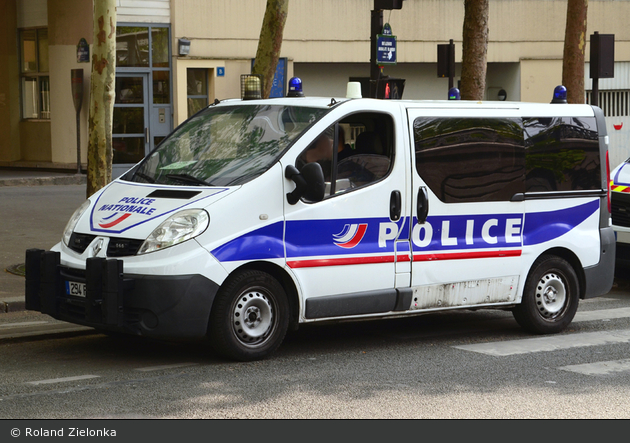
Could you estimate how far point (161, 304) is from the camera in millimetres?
6496

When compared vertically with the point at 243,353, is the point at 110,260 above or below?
above

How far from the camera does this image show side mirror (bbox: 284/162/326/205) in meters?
6.89

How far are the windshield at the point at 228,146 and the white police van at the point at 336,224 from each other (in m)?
0.02

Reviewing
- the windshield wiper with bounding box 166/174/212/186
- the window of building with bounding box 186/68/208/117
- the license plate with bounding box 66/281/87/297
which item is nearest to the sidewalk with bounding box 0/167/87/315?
the license plate with bounding box 66/281/87/297

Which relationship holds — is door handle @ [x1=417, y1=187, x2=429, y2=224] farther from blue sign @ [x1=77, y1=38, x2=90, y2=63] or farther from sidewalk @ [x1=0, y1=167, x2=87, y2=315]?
blue sign @ [x1=77, y1=38, x2=90, y2=63]

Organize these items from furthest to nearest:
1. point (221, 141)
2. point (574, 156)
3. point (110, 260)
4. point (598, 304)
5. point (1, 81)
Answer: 1. point (1, 81)
2. point (598, 304)
3. point (574, 156)
4. point (221, 141)
5. point (110, 260)

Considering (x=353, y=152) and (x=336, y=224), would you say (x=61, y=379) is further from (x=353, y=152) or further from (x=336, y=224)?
(x=353, y=152)

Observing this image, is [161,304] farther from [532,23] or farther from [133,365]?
[532,23]

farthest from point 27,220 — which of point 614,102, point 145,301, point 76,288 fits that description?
point 614,102

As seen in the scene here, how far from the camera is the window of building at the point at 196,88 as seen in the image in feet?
77.5

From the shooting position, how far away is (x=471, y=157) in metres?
7.85

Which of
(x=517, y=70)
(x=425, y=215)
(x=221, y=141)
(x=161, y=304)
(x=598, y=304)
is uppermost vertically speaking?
(x=517, y=70)

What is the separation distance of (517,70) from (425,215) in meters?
22.1
